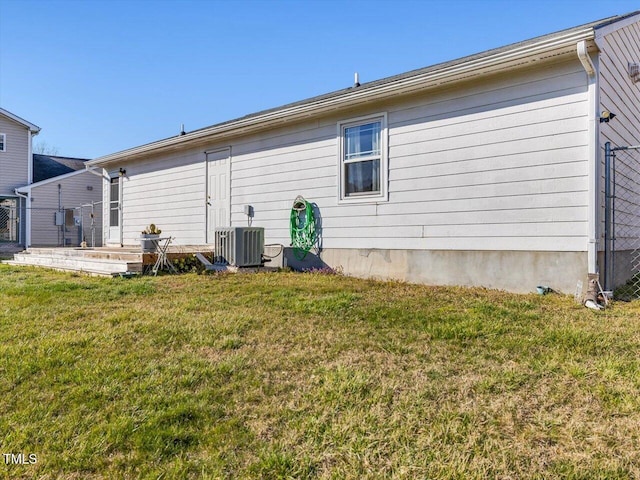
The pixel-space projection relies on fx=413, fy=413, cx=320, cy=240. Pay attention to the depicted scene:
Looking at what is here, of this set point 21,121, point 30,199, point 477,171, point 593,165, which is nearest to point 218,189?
point 477,171

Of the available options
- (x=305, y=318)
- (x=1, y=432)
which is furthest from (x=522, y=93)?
(x=1, y=432)

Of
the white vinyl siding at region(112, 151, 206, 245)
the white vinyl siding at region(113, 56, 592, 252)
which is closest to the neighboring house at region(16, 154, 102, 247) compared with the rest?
the white vinyl siding at region(112, 151, 206, 245)

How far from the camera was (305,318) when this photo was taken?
375 centimetres

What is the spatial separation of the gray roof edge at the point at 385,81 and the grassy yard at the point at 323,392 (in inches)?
114

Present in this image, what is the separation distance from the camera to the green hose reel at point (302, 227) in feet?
23.0

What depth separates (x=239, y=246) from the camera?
684cm

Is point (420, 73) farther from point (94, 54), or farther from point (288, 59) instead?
point (94, 54)

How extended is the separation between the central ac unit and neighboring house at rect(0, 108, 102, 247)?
1199cm

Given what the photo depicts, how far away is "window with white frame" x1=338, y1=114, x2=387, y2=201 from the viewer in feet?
20.4

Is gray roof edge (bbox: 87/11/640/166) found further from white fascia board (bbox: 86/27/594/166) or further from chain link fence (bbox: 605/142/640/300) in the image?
chain link fence (bbox: 605/142/640/300)

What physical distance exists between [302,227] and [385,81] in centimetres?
268

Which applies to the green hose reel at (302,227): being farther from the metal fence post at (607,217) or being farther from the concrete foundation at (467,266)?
the metal fence post at (607,217)

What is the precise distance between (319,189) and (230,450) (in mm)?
5468

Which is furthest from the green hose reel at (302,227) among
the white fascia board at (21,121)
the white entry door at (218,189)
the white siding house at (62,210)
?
the white fascia board at (21,121)
